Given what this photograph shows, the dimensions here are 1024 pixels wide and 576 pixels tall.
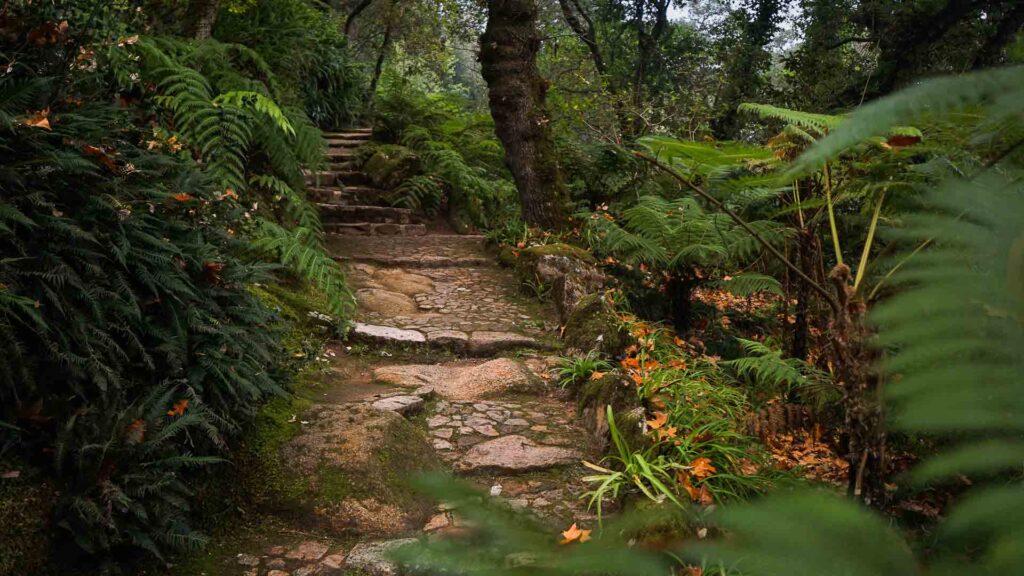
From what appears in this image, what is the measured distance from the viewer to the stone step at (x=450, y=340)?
16.7ft

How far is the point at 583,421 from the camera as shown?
13.3 ft

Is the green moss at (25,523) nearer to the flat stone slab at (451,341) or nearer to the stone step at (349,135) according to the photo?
the flat stone slab at (451,341)

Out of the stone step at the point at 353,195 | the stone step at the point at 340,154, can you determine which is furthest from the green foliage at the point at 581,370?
the stone step at the point at 340,154

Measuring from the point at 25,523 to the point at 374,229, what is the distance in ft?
20.5

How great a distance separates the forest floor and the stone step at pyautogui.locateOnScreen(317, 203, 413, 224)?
218 cm

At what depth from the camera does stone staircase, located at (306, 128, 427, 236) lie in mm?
8227

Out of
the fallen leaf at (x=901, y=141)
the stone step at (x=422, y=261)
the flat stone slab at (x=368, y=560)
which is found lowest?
the flat stone slab at (x=368, y=560)

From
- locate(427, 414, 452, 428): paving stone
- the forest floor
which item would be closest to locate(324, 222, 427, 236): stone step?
the forest floor

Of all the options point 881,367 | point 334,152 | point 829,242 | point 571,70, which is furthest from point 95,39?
point 571,70

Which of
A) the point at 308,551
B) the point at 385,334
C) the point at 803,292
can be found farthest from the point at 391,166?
the point at 308,551

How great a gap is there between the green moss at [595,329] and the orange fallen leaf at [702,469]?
1.59m

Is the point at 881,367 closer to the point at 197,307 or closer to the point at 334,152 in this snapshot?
the point at 197,307

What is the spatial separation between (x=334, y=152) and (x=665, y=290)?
20.3 feet

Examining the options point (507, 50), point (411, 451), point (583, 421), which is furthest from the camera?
point (507, 50)
